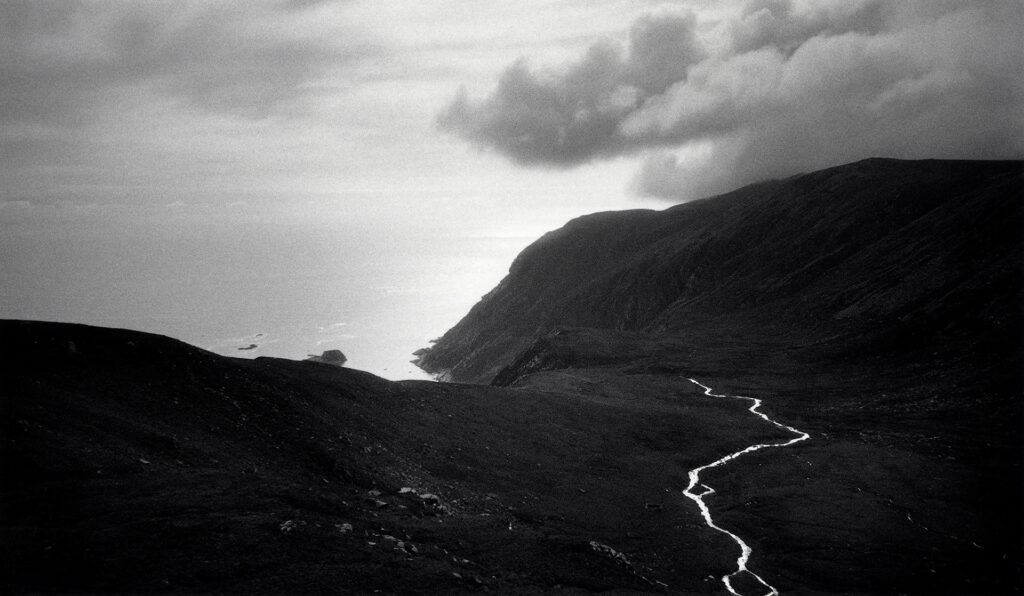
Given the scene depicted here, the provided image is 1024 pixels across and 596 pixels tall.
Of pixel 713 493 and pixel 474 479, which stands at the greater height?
pixel 474 479

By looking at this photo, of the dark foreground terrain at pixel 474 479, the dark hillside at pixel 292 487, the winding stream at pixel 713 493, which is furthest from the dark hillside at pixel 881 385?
the dark hillside at pixel 292 487

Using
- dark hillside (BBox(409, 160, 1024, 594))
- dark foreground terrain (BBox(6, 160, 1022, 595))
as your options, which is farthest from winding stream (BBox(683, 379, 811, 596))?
dark hillside (BBox(409, 160, 1024, 594))

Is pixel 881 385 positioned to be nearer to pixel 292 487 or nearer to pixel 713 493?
pixel 713 493

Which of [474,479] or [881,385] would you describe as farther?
[881,385]

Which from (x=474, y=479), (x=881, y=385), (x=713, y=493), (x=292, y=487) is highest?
(x=292, y=487)

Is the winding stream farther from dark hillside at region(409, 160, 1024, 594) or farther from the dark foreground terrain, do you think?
dark hillside at region(409, 160, 1024, 594)

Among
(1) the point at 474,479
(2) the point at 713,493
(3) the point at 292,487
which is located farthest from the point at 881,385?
(3) the point at 292,487

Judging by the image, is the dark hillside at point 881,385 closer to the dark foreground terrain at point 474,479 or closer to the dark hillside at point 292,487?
the dark foreground terrain at point 474,479

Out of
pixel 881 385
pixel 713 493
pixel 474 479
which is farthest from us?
pixel 881 385

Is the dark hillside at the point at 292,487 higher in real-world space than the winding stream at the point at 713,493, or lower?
higher

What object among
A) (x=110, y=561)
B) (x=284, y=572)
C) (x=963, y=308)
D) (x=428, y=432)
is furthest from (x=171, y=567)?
(x=963, y=308)

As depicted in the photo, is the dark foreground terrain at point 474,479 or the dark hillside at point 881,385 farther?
the dark hillside at point 881,385
